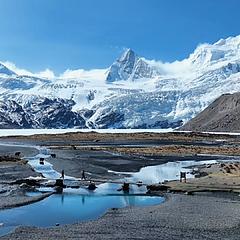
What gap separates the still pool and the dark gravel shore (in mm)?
1679

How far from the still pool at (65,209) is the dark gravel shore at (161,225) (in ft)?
5.51

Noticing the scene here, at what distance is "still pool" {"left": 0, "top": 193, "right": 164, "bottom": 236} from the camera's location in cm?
3189

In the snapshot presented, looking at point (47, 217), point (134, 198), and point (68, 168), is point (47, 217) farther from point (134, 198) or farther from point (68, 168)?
point (68, 168)

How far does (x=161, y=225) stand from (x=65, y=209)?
30.3 feet

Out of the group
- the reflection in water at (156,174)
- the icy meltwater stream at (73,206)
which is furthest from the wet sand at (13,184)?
the reflection in water at (156,174)

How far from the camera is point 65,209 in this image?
36906 millimetres

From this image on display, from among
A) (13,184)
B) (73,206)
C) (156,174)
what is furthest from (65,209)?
(156,174)

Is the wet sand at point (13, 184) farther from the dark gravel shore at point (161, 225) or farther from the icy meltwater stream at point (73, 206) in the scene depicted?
the dark gravel shore at point (161, 225)

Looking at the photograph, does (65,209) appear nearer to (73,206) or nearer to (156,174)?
(73,206)

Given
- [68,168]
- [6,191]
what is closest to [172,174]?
[68,168]

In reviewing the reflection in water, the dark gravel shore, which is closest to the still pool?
the dark gravel shore

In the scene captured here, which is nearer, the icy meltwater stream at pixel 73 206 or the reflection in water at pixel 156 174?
the icy meltwater stream at pixel 73 206

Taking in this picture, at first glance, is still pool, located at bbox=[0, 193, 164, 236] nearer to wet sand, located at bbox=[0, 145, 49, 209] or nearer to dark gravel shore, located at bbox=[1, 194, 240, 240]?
wet sand, located at bbox=[0, 145, 49, 209]

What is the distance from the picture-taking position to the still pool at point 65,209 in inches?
1256
